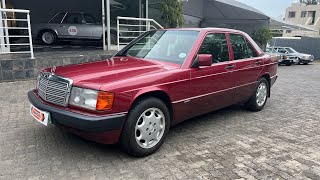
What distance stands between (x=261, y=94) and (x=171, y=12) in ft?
25.6

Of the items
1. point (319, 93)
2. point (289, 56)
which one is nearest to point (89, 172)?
point (319, 93)

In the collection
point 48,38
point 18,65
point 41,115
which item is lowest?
point 41,115

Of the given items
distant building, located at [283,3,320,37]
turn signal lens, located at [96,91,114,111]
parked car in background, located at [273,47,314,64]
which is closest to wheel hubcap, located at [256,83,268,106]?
turn signal lens, located at [96,91,114,111]

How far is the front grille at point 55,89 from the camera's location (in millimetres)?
3308

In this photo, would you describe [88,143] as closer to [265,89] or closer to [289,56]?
[265,89]

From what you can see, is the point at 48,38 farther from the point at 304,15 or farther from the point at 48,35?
the point at 304,15

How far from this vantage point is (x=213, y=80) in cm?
443

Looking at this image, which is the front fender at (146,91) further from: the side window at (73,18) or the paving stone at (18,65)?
the side window at (73,18)

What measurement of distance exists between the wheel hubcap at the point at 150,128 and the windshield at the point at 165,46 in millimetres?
879

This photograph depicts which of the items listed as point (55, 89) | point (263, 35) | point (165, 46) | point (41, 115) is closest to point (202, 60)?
point (165, 46)

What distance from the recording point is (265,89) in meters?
5.96

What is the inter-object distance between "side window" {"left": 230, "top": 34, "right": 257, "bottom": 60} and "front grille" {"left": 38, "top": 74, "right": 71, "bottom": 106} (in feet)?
9.87

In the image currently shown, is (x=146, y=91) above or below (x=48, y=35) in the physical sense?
below

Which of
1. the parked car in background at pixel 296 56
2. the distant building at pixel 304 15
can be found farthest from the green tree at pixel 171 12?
the distant building at pixel 304 15
